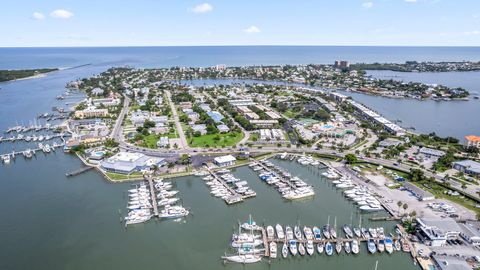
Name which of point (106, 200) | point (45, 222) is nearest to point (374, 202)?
point (106, 200)

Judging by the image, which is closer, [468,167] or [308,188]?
[308,188]

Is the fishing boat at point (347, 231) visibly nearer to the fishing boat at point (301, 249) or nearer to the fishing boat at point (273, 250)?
the fishing boat at point (301, 249)

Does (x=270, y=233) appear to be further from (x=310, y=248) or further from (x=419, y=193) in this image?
(x=419, y=193)

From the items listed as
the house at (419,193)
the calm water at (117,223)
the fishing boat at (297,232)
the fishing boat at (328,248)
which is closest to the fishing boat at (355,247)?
the calm water at (117,223)

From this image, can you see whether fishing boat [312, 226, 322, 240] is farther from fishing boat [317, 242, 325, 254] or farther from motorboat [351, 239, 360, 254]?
motorboat [351, 239, 360, 254]

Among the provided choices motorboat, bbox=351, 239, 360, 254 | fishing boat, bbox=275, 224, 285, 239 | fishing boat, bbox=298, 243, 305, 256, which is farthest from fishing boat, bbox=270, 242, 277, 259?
motorboat, bbox=351, 239, 360, 254

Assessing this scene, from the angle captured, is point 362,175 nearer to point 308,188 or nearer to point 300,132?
point 308,188

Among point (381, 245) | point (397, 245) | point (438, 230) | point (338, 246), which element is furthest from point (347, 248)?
point (438, 230)
